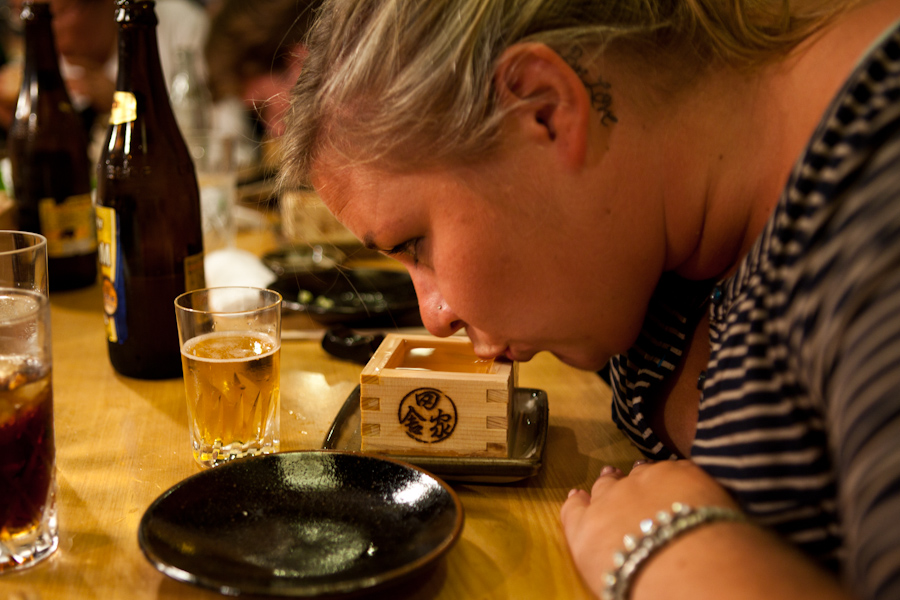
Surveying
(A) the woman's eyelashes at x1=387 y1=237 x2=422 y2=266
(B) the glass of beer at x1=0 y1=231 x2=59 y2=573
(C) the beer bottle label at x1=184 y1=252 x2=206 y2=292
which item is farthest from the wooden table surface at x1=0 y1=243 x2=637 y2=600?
(A) the woman's eyelashes at x1=387 y1=237 x2=422 y2=266

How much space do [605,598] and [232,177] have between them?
4.92 ft

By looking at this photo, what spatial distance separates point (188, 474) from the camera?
883 millimetres

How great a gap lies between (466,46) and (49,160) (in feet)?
3.92

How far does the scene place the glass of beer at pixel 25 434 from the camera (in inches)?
26.5

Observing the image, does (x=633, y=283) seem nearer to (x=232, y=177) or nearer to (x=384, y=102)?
(x=384, y=102)

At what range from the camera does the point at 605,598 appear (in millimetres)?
609

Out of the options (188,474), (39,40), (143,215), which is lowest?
(188,474)

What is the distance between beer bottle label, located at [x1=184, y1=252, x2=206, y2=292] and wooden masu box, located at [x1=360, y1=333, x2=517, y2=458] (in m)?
0.44

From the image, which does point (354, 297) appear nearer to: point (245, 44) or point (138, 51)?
point (138, 51)

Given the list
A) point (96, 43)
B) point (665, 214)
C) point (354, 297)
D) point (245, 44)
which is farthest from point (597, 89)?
point (96, 43)

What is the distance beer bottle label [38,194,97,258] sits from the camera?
5.20ft

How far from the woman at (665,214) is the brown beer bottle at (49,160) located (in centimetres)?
88

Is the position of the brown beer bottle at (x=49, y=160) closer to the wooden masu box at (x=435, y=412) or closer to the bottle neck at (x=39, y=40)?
the bottle neck at (x=39, y=40)

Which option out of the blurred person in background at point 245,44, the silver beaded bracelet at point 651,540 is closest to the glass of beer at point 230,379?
the silver beaded bracelet at point 651,540
